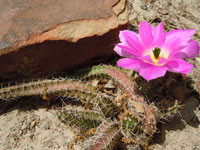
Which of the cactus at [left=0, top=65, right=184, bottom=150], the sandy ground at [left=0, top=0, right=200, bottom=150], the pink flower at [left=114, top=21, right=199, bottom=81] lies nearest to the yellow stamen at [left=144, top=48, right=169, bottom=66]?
the pink flower at [left=114, top=21, right=199, bottom=81]

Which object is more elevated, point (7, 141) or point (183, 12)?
point (183, 12)

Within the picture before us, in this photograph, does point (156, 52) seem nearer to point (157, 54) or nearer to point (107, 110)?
point (157, 54)

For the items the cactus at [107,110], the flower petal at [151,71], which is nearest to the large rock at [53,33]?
the cactus at [107,110]

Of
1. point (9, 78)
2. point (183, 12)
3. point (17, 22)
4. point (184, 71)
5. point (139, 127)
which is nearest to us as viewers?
point (184, 71)

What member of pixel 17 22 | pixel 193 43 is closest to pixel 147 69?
pixel 193 43

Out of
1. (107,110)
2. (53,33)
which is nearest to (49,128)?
(107,110)

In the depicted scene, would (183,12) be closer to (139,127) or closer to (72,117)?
(139,127)

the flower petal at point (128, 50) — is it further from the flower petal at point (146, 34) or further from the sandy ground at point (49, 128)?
the sandy ground at point (49, 128)
